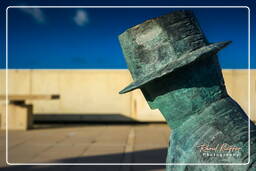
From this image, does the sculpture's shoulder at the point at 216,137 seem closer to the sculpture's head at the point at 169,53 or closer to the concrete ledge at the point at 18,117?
the sculpture's head at the point at 169,53

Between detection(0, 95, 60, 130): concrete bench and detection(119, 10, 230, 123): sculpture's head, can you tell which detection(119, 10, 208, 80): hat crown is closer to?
detection(119, 10, 230, 123): sculpture's head

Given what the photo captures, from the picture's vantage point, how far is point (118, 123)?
10312 millimetres

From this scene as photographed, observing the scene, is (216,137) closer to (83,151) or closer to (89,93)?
(83,151)

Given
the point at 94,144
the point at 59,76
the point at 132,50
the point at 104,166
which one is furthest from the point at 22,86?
the point at 132,50

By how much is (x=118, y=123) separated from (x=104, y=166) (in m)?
6.28

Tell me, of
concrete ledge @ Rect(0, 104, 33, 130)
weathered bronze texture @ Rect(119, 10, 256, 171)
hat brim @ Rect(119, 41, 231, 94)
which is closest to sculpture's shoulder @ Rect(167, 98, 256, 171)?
weathered bronze texture @ Rect(119, 10, 256, 171)

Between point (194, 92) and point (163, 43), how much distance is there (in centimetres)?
30

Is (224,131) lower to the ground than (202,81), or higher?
lower

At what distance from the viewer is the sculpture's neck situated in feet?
4.98

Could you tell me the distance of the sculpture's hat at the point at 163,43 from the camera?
1505 millimetres

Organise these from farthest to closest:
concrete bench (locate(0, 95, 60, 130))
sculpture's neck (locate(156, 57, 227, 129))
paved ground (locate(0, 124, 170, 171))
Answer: concrete bench (locate(0, 95, 60, 130)) < paved ground (locate(0, 124, 170, 171)) < sculpture's neck (locate(156, 57, 227, 129))

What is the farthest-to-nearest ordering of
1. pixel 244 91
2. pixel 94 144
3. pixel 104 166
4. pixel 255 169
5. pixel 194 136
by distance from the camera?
1. pixel 244 91
2. pixel 94 144
3. pixel 104 166
4. pixel 194 136
5. pixel 255 169

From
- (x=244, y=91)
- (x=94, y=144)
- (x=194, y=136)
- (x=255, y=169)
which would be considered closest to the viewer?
(x=255, y=169)

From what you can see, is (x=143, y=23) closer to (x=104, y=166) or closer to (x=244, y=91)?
(x=104, y=166)
